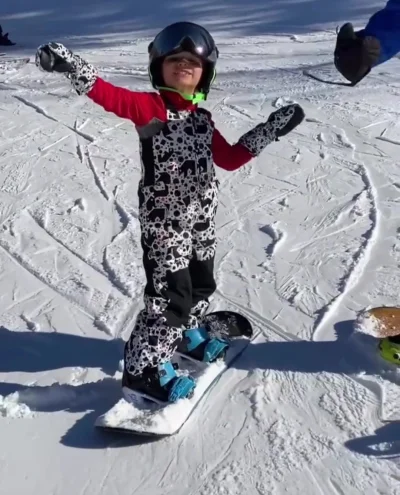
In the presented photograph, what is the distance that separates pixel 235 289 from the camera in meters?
3.80

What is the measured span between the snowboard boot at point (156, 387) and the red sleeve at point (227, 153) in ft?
2.54

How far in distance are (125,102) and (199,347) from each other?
40.9 inches

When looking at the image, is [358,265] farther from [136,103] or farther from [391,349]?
[136,103]

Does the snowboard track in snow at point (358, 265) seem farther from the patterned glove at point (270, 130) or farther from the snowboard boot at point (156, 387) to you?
the patterned glove at point (270, 130)

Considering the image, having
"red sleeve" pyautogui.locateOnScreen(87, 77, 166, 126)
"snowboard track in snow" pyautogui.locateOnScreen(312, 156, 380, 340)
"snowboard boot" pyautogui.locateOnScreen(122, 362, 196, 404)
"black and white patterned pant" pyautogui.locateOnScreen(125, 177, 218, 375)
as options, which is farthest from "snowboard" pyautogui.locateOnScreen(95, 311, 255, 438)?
"red sleeve" pyautogui.locateOnScreen(87, 77, 166, 126)

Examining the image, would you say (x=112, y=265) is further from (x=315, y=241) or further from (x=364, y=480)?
(x=364, y=480)

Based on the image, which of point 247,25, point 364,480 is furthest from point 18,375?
point 247,25

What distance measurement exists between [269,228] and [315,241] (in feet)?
1.00

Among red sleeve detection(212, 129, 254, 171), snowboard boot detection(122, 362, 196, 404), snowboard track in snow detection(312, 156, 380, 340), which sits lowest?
snowboard track in snow detection(312, 156, 380, 340)

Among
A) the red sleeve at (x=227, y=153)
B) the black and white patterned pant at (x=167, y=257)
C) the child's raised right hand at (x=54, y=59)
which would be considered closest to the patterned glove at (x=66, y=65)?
the child's raised right hand at (x=54, y=59)

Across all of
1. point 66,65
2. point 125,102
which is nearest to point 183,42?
point 125,102

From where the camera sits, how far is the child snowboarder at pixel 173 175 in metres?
2.65

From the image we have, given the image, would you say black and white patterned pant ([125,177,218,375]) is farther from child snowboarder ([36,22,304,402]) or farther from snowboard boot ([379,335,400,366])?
snowboard boot ([379,335,400,366])

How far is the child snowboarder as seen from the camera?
2.65m
